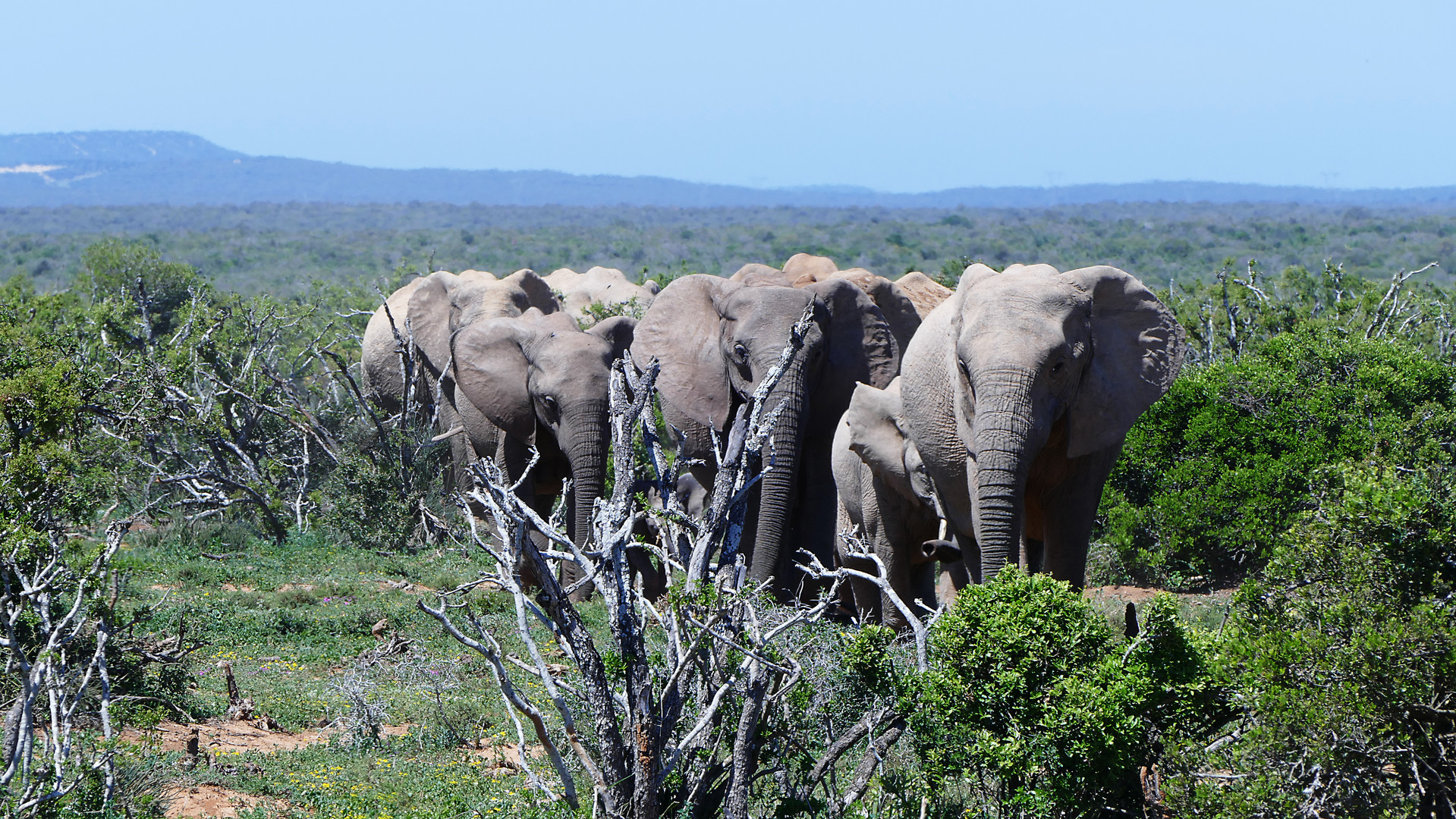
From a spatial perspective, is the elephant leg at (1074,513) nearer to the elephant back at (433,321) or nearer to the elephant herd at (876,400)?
the elephant herd at (876,400)

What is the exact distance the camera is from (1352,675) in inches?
185

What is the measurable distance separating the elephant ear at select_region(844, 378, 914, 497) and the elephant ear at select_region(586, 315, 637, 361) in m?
3.69

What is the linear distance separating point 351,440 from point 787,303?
267 inches

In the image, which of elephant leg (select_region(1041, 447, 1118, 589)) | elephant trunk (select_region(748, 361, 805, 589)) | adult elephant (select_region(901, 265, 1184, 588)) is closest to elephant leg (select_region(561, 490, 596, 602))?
elephant trunk (select_region(748, 361, 805, 589))

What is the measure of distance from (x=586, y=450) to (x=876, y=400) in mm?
2936

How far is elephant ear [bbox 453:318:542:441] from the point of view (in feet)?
39.7

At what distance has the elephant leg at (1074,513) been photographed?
839cm

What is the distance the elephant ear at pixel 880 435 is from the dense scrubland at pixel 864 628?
1.18 metres

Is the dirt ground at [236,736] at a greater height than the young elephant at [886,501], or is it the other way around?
the young elephant at [886,501]

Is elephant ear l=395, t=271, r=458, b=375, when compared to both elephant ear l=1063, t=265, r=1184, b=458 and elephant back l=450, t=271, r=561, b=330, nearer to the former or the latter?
elephant back l=450, t=271, r=561, b=330

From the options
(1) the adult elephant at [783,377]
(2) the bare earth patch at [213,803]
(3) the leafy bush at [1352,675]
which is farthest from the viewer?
(1) the adult elephant at [783,377]

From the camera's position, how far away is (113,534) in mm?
6184

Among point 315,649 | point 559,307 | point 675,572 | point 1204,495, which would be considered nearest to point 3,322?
point 315,649

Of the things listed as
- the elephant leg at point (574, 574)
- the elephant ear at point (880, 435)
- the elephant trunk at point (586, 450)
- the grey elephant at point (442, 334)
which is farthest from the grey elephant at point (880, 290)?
the grey elephant at point (442, 334)
